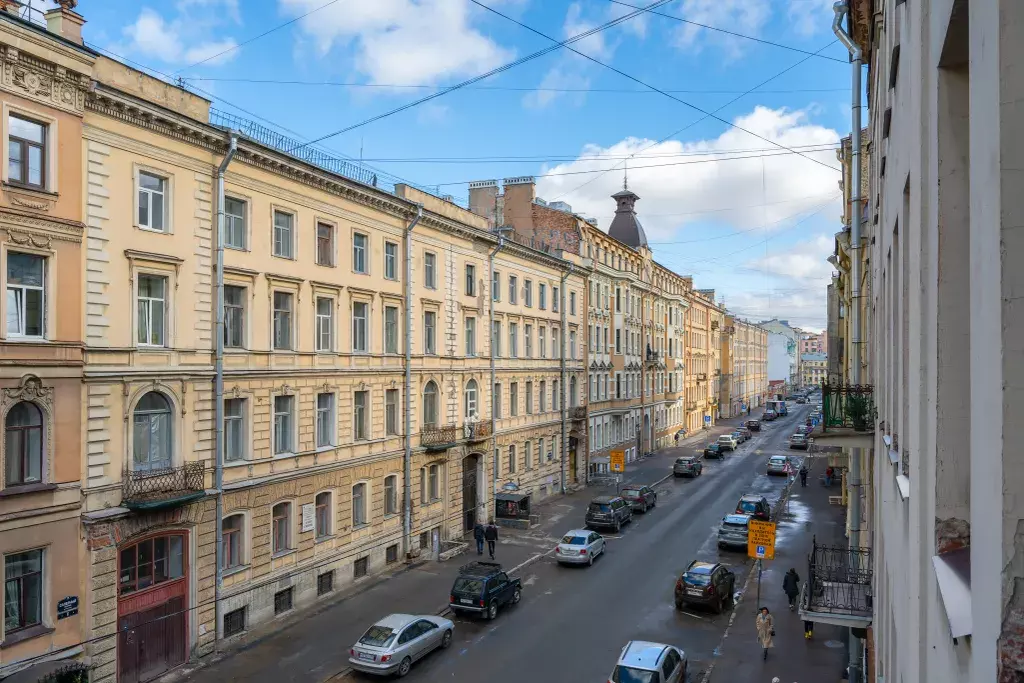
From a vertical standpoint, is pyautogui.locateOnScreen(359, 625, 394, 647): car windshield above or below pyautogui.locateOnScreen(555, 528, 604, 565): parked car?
above

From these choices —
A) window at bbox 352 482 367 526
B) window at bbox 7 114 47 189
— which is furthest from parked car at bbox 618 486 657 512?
window at bbox 7 114 47 189

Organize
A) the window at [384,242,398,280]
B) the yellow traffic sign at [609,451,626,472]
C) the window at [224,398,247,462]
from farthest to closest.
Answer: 1. the yellow traffic sign at [609,451,626,472]
2. the window at [384,242,398,280]
3. the window at [224,398,247,462]

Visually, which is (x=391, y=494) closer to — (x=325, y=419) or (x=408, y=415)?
(x=408, y=415)

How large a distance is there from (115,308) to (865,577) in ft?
59.8

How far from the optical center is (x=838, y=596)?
14836 mm

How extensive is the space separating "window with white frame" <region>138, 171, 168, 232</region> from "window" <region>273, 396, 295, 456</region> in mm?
6428

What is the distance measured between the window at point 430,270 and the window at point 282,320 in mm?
8255

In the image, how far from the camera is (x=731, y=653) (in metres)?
20.2

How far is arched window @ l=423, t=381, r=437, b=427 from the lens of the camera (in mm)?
31125

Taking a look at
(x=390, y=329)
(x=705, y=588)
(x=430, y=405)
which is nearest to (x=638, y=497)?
(x=430, y=405)

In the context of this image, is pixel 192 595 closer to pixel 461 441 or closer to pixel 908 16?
pixel 461 441

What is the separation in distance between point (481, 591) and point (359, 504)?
6537 mm

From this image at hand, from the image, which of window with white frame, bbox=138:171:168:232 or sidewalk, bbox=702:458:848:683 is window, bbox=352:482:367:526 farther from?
sidewalk, bbox=702:458:848:683

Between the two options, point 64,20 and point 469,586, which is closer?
point 64,20
